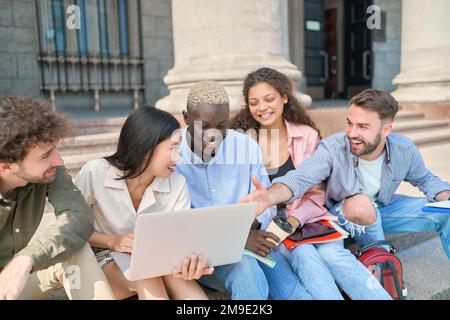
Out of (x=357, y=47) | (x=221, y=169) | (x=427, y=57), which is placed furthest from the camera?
(x=357, y=47)

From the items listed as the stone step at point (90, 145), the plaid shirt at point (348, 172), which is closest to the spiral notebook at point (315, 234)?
the plaid shirt at point (348, 172)

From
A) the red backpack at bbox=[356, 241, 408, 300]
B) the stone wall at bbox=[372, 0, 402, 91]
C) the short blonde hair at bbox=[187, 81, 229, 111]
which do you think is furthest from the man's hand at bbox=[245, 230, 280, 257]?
the stone wall at bbox=[372, 0, 402, 91]

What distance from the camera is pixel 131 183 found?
2311 mm

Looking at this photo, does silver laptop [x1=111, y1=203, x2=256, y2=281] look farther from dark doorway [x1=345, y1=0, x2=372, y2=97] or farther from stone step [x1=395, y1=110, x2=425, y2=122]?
dark doorway [x1=345, y1=0, x2=372, y2=97]

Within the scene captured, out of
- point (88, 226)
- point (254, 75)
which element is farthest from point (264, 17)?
point (88, 226)

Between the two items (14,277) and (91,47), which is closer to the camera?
(14,277)

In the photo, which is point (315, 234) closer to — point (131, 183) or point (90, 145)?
point (131, 183)

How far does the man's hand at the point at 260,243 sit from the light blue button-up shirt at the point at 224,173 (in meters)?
0.26

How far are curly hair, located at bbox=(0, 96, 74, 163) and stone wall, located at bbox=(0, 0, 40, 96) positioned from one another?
20.3 ft

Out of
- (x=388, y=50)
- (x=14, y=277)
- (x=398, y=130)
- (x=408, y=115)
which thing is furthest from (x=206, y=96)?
(x=388, y=50)

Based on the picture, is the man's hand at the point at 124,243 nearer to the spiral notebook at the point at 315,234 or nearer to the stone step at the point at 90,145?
→ the spiral notebook at the point at 315,234

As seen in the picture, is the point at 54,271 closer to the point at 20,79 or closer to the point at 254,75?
the point at 254,75

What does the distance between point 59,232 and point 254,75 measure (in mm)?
1721

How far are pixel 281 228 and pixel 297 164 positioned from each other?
57 cm
